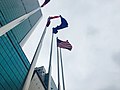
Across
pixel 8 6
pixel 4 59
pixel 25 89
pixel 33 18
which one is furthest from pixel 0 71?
pixel 33 18

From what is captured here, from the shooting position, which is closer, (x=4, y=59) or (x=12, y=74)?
(x=4, y=59)

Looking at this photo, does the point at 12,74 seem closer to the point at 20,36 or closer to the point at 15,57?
the point at 15,57

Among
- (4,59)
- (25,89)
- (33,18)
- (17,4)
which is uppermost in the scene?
(25,89)

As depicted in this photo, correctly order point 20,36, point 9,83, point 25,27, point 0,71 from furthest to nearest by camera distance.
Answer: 1. point 25,27
2. point 20,36
3. point 9,83
4. point 0,71

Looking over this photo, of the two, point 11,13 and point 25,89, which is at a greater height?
point 25,89

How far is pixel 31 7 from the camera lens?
16100 centimetres

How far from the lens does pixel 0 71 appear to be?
57.8m

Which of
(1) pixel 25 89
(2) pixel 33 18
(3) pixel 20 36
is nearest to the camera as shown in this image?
(1) pixel 25 89

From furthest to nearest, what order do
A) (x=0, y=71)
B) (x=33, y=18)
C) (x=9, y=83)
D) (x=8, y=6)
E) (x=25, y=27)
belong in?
(x=33, y=18) < (x=25, y=27) < (x=8, y=6) < (x=9, y=83) < (x=0, y=71)

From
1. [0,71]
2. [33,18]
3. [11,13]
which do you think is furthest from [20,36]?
[0,71]

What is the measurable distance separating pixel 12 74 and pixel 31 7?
101594 mm

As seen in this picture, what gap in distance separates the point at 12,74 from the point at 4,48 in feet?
29.0

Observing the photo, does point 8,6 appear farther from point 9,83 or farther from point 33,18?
point 33,18

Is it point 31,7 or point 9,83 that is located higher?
point 9,83
